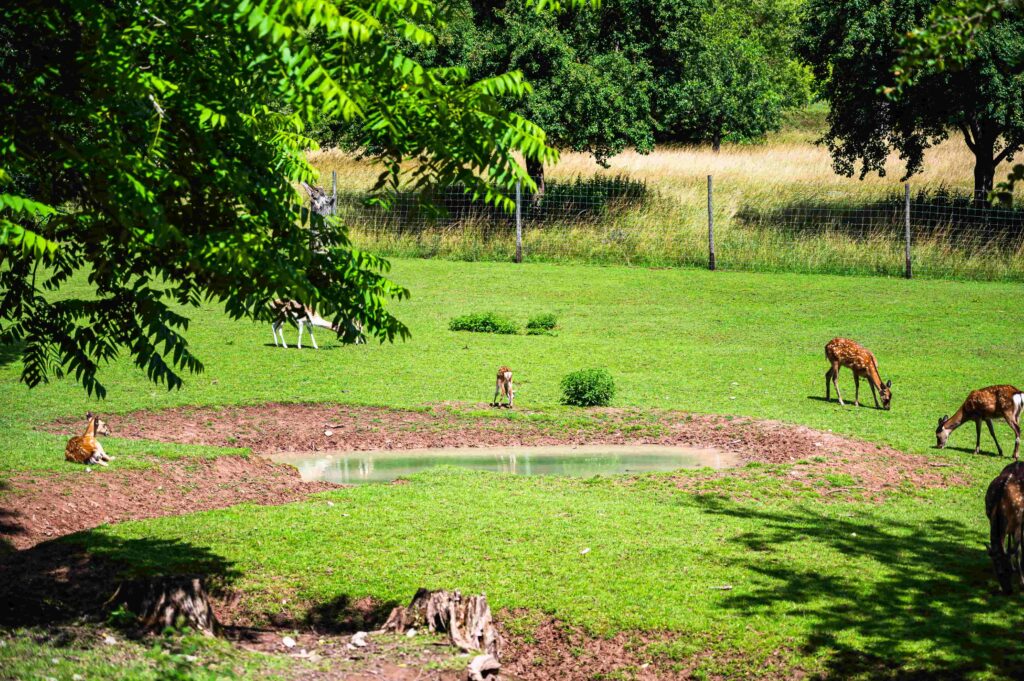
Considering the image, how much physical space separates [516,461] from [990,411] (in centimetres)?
641

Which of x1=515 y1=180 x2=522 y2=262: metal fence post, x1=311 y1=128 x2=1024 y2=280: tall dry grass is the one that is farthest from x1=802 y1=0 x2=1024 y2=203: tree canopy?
x1=515 y1=180 x2=522 y2=262: metal fence post

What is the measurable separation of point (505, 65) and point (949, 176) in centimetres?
1751

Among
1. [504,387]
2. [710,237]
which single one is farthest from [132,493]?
[710,237]

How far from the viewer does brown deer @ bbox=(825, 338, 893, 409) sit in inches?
701

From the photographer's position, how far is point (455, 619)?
328 inches

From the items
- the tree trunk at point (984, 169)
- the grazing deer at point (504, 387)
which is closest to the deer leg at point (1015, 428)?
the grazing deer at point (504, 387)

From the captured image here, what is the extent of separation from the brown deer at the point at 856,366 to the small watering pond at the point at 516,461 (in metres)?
4.07

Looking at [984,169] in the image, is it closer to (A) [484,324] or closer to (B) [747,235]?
(B) [747,235]

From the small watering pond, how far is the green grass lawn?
114cm

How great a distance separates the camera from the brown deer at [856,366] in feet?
58.4

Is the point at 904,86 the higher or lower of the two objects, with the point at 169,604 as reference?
higher

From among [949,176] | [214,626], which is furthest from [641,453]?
[949,176]

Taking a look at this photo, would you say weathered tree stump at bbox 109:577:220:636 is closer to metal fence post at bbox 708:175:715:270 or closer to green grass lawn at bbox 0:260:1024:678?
green grass lawn at bbox 0:260:1024:678

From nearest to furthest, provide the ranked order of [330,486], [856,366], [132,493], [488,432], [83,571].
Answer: [83,571] < [132,493] < [330,486] < [488,432] < [856,366]
